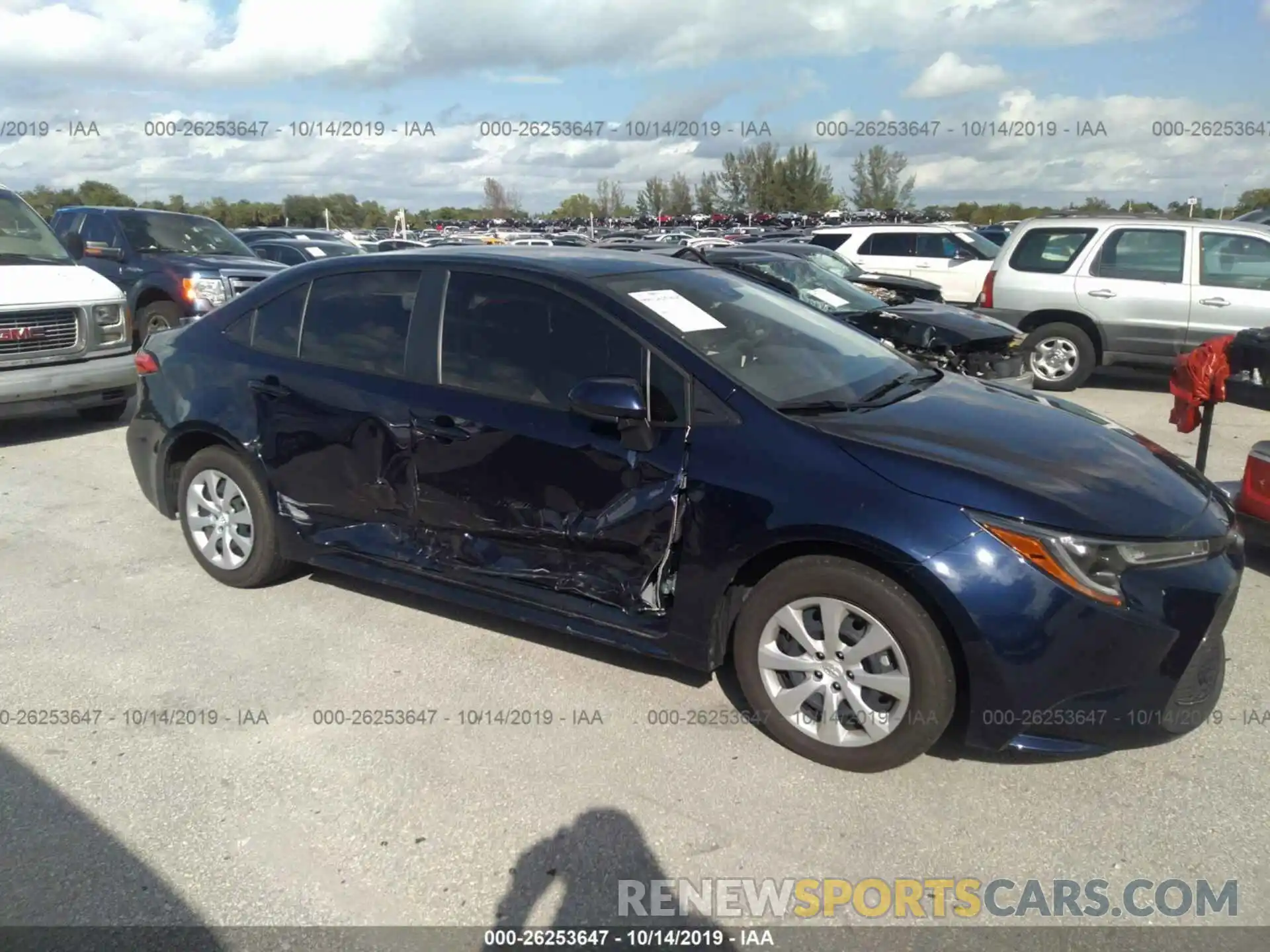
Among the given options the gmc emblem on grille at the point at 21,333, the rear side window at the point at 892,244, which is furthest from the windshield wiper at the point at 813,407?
the rear side window at the point at 892,244

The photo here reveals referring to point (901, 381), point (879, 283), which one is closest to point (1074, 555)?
point (901, 381)

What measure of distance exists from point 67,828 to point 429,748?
113 centimetres

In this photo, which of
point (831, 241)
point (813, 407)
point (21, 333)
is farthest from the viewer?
point (831, 241)

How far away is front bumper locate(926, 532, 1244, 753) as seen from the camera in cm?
294

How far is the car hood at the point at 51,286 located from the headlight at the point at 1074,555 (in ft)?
25.0

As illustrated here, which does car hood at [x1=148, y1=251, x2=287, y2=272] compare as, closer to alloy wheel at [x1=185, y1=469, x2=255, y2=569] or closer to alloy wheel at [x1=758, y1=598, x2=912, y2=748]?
alloy wheel at [x1=185, y1=469, x2=255, y2=569]

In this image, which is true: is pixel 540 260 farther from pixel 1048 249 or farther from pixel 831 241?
pixel 831 241

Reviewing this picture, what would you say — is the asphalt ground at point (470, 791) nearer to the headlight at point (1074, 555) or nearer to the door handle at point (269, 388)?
the headlight at point (1074, 555)

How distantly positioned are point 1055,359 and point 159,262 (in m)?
9.68

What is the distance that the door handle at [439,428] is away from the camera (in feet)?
13.0

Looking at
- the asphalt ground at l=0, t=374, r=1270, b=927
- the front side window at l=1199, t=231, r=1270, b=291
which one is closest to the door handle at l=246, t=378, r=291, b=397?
the asphalt ground at l=0, t=374, r=1270, b=927

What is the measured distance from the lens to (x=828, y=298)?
29.9 ft

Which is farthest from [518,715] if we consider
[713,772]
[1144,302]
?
[1144,302]

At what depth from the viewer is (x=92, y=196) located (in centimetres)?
4109
